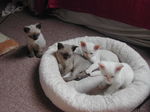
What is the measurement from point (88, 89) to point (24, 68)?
2.24 feet

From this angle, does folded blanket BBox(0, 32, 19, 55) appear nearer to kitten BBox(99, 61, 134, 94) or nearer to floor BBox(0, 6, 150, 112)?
floor BBox(0, 6, 150, 112)

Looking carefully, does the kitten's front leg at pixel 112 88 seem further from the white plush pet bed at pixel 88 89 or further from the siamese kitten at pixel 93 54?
the siamese kitten at pixel 93 54

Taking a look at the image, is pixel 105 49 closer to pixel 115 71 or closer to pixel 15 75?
pixel 115 71

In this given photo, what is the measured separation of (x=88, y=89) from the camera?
5.26 feet

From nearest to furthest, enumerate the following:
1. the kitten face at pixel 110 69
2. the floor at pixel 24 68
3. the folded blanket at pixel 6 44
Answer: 1. the kitten face at pixel 110 69
2. the floor at pixel 24 68
3. the folded blanket at pixel 6 44

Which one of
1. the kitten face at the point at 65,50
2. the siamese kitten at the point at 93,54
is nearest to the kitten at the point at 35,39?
the kitten face at the point at 65,50

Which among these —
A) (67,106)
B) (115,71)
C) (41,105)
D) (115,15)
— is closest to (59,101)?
(67,106)

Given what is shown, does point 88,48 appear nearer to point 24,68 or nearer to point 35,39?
point 35,39

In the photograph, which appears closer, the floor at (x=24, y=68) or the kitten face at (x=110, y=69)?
the kitten face at (x=110, y=69)

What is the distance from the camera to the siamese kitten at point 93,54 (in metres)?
1.70

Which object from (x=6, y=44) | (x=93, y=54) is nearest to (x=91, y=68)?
(x=93, y=54)

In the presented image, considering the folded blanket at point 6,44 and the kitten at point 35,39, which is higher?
the kitten at point 35,39

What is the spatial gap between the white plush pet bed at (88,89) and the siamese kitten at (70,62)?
61 millimetres

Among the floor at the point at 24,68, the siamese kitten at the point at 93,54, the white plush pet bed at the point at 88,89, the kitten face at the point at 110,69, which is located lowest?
the floor at the point at 24,68
